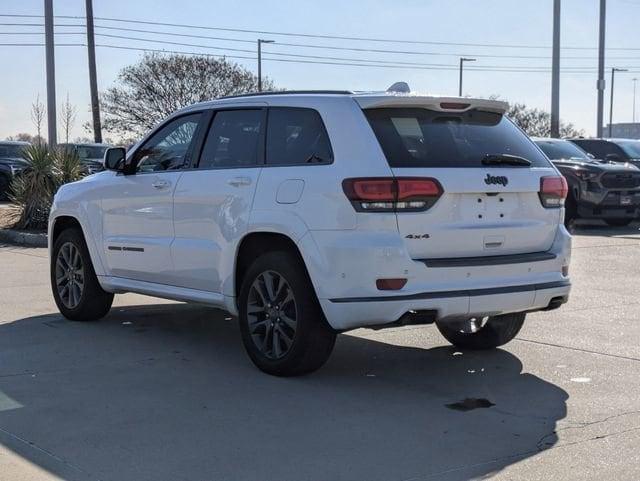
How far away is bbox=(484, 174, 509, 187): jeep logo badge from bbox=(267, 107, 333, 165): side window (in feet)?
3.26

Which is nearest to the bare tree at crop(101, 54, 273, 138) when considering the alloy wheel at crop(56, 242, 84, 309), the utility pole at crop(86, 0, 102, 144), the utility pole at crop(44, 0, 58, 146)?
the utility pole at crop(86, 0, 102, 144)

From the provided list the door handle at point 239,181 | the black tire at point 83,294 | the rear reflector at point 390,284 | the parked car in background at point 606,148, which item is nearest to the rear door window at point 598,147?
the parked car in background at point 606,148

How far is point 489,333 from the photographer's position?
6844mm

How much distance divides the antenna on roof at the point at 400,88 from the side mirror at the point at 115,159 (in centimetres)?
245

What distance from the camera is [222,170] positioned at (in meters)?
6.54

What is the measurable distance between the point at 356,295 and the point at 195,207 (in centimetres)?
175

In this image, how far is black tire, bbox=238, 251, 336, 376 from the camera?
5.78 metres

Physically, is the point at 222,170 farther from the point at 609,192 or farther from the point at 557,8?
the point at 557,8

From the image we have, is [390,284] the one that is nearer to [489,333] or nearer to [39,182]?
[489,333]

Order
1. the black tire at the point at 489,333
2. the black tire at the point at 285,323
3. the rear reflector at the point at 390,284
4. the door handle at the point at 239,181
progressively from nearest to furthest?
the rear reflector at the point at 390,284 → the black tire at the point at 285,323 → the door handle at the point at 239,181 → the black tire at the point at 489,333

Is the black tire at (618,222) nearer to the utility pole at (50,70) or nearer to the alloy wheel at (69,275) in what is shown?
the utility pole at (50,70)

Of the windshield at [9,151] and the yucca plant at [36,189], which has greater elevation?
the windshield at [9,151]

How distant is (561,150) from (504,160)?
1229cm

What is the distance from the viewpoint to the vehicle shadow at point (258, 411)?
14.6 ft
